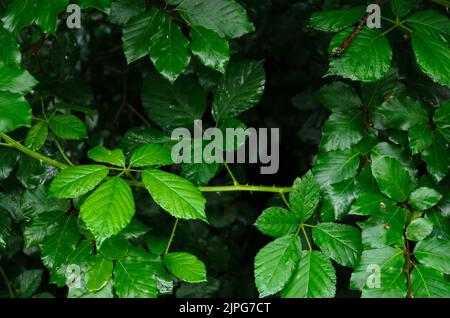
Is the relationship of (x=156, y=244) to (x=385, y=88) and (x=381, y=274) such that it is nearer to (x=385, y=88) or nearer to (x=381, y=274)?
(x=381, y=274)

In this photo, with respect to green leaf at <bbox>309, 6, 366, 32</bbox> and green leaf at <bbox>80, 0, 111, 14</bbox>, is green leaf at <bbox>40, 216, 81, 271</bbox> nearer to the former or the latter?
green leaf at <bbox>80, 0, 111, 14</bbox>

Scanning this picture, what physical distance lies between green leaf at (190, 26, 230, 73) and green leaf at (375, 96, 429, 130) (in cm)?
37

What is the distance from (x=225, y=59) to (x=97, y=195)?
404 mm

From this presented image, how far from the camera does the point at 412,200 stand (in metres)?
1.08

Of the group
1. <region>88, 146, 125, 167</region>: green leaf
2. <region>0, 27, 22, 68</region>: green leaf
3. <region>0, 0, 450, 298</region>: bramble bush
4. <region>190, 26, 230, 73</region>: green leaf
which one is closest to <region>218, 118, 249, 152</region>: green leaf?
<region>0, 0, 450, 298</region>: bramble bush

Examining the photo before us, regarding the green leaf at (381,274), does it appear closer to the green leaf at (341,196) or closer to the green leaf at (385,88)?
the green leaf at (341,196)

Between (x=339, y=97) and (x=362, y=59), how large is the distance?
21 cm

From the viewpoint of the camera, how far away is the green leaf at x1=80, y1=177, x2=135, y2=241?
0.97 meters

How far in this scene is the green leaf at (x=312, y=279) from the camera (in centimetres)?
100

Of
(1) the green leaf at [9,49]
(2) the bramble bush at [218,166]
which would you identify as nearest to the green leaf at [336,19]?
(2) the bramble bush at [218,166]

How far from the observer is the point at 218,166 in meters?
1.28

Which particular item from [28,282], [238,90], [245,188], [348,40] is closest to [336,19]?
[348,40]

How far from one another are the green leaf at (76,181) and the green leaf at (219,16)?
0.41 meters
